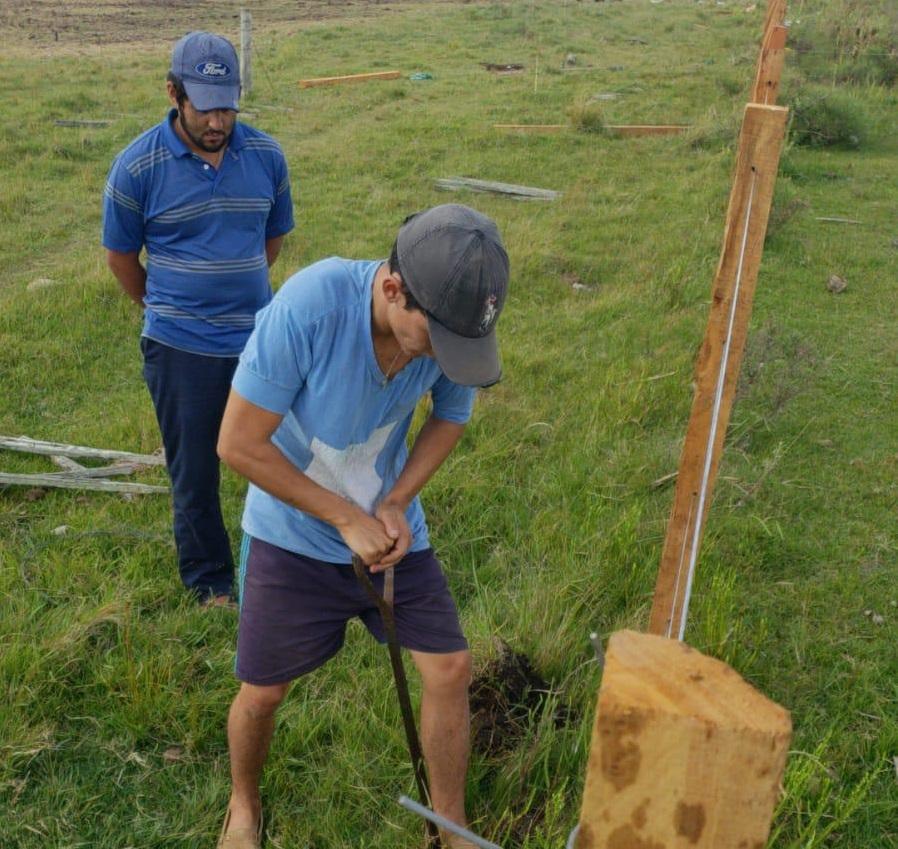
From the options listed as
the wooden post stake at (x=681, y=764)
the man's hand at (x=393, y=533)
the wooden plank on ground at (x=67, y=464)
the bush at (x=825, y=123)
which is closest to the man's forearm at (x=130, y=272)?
the wooden plank on ground at (x=67, y=464)

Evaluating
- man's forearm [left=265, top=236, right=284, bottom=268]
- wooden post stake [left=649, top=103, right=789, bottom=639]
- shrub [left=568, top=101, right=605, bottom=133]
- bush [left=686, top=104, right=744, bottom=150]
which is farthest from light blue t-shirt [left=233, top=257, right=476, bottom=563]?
shrub [left=568, top=101, right=605, bottom=133]

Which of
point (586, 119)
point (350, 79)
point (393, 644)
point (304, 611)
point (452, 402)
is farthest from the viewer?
point (350, 79)

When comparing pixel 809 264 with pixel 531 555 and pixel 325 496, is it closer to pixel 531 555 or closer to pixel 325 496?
pixel 531 555

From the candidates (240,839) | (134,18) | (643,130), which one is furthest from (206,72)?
(134,18)

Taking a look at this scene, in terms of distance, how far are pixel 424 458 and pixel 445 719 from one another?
2.18 ft

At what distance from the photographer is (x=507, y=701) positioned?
10.6 ft

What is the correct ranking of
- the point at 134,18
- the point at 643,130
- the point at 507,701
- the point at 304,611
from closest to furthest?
the point at 304,611 < the point at 507,701 < the point at 643,130 < the point at 134,18

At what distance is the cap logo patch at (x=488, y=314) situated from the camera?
7.13 ft

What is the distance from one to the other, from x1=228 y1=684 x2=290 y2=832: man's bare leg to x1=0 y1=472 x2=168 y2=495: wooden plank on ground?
2127mm

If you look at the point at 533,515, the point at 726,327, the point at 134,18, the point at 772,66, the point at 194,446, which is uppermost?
the point at 772,66

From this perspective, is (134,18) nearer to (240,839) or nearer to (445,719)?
(240,839)

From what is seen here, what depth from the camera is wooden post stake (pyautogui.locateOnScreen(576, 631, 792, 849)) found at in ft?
3.43

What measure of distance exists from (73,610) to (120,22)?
81.6 ft

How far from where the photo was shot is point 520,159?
12188mm
